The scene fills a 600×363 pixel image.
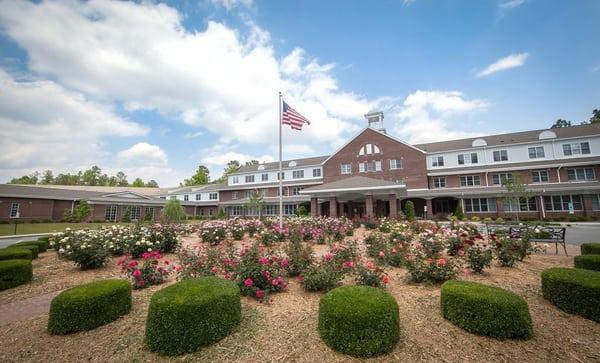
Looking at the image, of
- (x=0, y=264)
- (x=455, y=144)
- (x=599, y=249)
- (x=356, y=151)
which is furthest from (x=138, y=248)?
(x=455, y=144)

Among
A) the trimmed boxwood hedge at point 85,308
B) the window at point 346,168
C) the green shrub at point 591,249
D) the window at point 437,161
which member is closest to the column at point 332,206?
the window at point 346,168

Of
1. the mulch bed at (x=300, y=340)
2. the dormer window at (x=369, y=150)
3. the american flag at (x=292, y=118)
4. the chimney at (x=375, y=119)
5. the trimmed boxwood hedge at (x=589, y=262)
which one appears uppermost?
the chimney at (x=375, y=119)

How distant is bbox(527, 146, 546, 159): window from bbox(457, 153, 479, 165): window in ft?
17.8

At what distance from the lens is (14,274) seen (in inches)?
285

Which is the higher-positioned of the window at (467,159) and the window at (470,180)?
the window at (467,159)

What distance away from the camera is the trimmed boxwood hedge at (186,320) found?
384 cm

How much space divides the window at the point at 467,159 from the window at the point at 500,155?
2.07 m

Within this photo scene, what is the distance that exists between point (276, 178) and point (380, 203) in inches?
748

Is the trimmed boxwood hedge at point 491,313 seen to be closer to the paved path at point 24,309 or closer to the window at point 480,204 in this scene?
the paved path at point 24,309

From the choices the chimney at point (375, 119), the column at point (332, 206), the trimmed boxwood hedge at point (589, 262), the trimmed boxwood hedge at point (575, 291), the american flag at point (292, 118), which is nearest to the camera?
the trimmed boxwood hedge at point (575, 291)

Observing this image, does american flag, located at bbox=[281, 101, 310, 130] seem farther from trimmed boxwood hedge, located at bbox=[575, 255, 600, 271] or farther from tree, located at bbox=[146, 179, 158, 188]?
tree, located at bbox=[146, 179, 158, 188]

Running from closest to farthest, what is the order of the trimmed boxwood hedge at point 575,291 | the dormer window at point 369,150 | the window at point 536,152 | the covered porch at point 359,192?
the trimmed boxwood hedge at point 575,291
the covered porch at point 359,192
the window at point 536,152
the dormer window at point 369,150

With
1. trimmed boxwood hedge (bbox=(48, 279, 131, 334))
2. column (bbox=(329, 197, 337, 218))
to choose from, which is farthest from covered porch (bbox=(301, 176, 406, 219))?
trimmed boxwood hedge (bbox=(48, 279, 131, 334))

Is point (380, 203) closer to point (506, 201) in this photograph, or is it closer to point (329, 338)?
point (506, 201)
